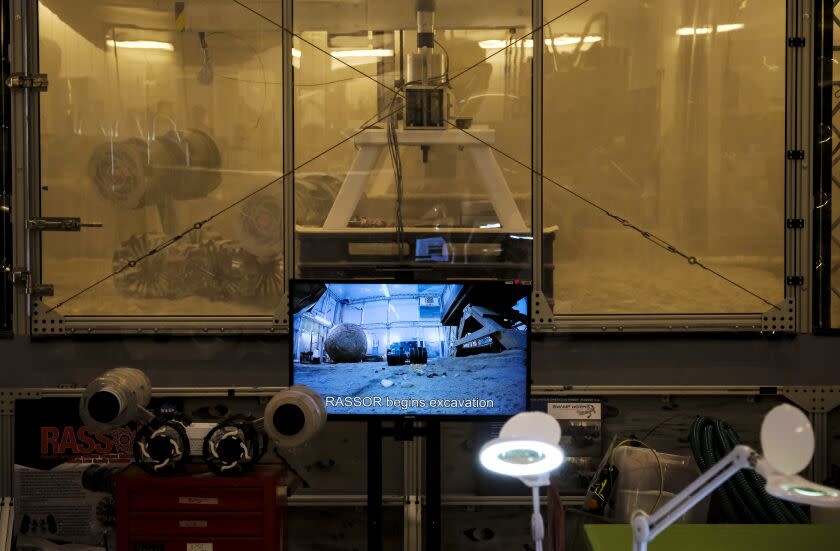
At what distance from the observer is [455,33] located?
4.14 metres

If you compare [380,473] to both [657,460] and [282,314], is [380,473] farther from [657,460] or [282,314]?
[657,460]

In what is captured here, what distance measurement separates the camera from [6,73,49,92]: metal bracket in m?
4.07

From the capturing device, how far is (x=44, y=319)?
4.15 m

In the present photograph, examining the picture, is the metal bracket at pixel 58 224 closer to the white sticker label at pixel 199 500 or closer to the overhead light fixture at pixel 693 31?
the white sticker label at pixel 199 500

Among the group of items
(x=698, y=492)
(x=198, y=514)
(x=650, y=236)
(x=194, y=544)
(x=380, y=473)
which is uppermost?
(x=650, y=236)

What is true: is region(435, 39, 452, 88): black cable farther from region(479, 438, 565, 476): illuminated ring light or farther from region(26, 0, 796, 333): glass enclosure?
region(479, 438, 565, 476): illuminated ring light

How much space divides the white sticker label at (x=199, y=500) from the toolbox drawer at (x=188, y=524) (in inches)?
1.6

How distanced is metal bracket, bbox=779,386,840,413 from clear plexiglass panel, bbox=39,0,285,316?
7.14 ft

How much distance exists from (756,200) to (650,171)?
457 millimetres

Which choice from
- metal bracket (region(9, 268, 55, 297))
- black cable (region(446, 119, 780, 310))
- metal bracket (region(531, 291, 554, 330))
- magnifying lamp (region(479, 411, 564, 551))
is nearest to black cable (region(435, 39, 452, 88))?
black cable (region(446, 119, 780, 310))

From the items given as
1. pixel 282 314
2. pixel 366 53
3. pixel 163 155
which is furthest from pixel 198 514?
pixel 366 53

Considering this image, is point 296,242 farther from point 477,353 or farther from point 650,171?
point 650,171

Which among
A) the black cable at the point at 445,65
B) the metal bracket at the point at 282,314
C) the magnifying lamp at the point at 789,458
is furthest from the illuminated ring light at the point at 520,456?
the black cable at the point at 445,65

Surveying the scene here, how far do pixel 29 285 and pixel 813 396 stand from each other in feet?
10.8
